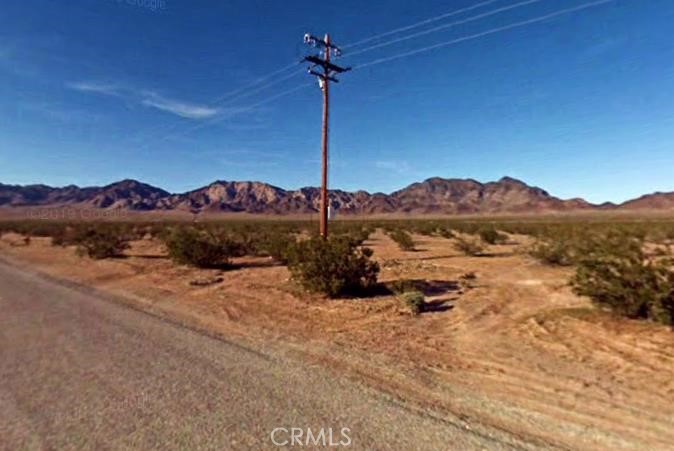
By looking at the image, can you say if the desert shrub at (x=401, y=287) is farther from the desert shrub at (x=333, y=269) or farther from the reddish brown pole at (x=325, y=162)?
the reddish brown pole at (x=325, y=162)

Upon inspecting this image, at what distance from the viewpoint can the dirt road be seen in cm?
450

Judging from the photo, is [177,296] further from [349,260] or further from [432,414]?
[432,414]

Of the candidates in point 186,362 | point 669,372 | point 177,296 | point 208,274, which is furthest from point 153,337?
point 208,274

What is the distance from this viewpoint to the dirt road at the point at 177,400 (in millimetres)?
4504

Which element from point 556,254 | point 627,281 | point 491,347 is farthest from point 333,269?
point 556,254

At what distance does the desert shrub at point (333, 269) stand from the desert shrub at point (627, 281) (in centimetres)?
579

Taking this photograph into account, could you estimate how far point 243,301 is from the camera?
42.5 ft

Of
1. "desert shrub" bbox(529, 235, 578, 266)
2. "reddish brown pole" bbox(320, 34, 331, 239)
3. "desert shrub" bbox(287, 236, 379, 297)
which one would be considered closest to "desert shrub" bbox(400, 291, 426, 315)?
"desert shrub" bbox(287, 236, 379, 297)

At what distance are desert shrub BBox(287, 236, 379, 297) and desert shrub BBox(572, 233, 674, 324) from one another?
579 cm

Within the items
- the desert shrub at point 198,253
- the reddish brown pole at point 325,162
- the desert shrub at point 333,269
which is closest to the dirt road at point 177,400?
the desert shrub at point 333,269

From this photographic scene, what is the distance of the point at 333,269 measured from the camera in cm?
1342

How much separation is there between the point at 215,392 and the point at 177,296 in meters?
8.76

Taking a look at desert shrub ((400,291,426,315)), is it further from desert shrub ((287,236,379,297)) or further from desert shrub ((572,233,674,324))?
desert shrub ((572,233,674,324))

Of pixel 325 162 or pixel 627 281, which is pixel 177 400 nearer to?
pixel 627 281
